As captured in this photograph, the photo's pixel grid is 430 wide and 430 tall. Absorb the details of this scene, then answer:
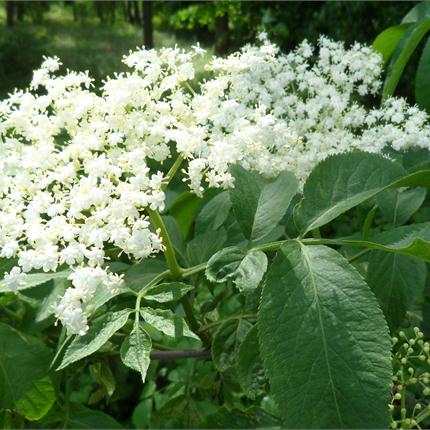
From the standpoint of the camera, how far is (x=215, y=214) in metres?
1.22

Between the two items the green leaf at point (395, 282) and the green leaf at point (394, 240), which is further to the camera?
the green leaf at point (395, 282)

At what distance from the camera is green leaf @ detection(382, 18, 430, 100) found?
140 centimetres

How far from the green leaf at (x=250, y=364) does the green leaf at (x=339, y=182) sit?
0.18m

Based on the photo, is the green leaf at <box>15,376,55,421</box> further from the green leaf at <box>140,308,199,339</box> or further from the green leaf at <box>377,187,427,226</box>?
the green leaf at <box>377,187,427,226</box>

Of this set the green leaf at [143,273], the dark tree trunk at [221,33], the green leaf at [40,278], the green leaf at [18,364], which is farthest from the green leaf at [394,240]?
the dark tree trunk at [221,33]

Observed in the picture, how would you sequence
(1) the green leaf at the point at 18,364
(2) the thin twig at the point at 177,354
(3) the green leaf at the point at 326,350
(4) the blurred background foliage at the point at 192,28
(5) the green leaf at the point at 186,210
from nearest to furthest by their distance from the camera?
(3) the green leaf at the point at 326,350 < (1) the green leaf at the point at 18,364 < (2) the thin twig at the point at 177,354 < (5) the green leaf at the point at 186,210 < (4) the blurred background foliage at the point at 192,28

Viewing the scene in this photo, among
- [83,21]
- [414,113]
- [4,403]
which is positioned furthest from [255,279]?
[83,21]

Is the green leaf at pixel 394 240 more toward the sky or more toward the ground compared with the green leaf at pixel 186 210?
more toward the ground

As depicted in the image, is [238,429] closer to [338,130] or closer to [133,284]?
[133,284]

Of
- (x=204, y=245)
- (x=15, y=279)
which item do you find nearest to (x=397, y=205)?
(x=204, y=245)

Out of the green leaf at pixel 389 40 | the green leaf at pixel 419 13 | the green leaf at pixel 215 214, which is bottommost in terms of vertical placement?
the green leaf at pixel 215 214

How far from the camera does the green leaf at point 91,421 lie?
47.9 inches

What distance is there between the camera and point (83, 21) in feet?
53.5

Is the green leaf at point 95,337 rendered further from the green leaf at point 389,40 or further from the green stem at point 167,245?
the green leaf at point 389,40
